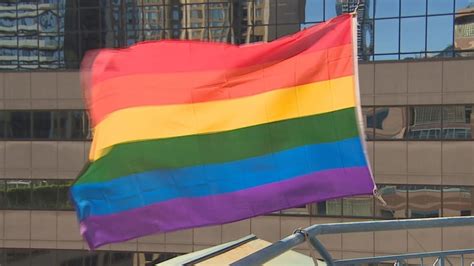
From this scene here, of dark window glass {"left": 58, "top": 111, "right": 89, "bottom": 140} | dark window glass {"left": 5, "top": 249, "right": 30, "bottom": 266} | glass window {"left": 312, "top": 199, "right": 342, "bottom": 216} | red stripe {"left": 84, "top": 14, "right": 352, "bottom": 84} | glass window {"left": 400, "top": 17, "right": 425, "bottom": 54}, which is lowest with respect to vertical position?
dark window glass {"left": 5, "top": 249, "right": 30, "bottom": 266}

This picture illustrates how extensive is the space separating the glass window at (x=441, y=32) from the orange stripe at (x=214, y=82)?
16.7 meters

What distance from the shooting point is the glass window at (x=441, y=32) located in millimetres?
20469

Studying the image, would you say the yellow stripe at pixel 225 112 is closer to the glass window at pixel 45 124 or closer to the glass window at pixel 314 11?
the glass window at pixel 314 11

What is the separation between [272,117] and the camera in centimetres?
515

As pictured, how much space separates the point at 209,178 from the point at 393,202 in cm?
1725

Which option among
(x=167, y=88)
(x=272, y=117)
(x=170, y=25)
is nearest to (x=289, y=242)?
(x=272, y=117)

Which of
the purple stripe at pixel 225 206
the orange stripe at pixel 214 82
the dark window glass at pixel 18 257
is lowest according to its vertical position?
the dark window glass at pixel 18 257

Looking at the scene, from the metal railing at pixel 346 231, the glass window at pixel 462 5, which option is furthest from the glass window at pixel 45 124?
the metal railing at pixel 346 231

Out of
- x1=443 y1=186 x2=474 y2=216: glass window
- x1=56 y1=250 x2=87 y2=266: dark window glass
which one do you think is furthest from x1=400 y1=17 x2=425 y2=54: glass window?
x1=56 y1=250 x2=87 y2=266: dark window glass

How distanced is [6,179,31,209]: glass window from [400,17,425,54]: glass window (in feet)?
50.6

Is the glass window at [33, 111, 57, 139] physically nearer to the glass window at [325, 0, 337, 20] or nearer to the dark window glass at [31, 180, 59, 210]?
the dark window glass at [31, 180, 59, 210]

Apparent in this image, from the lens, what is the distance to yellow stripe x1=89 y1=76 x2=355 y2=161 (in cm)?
495

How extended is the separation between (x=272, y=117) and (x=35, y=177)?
21419 millimetres

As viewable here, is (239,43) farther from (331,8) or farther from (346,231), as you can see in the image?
(346,231)
